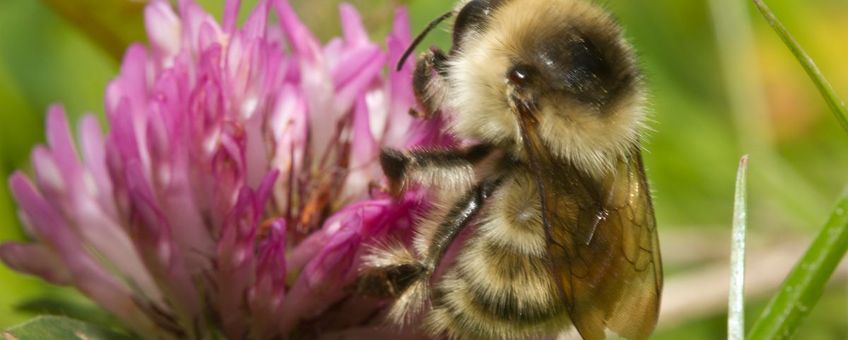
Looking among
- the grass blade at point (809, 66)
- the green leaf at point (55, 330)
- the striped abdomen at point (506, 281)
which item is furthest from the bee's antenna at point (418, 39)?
the green leaf at point (55, 330)

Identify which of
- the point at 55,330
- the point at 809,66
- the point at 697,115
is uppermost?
the point at 809,66

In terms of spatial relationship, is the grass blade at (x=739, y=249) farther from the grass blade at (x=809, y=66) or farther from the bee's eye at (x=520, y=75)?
the bee's eye at (x=520, y=75)

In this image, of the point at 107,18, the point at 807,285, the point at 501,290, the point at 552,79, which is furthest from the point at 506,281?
the point at 107,18

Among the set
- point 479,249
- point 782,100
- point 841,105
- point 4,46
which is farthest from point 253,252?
point 782,100

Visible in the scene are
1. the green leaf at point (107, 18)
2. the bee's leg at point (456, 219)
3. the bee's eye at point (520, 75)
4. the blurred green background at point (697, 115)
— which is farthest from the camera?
the blurred green background at point (697, 115)

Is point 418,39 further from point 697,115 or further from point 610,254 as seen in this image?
point 697,115
